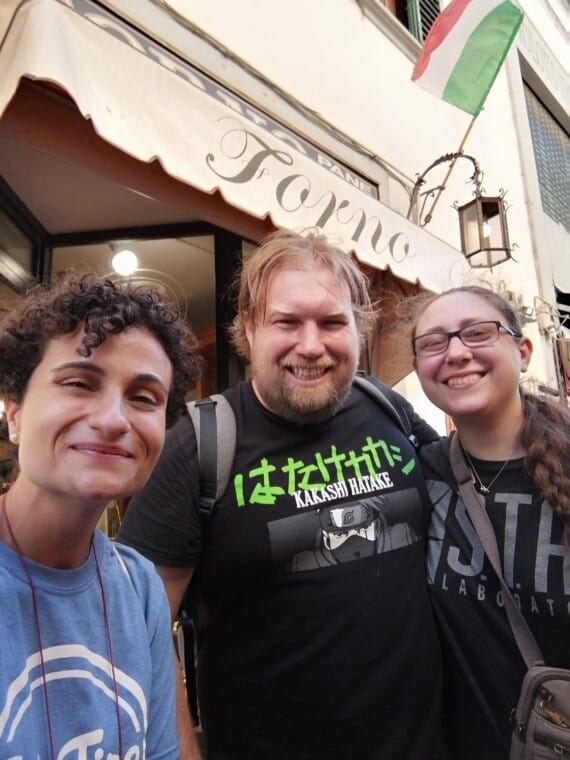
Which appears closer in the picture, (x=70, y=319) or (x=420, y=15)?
(x=70, y=319)

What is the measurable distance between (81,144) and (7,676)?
1.69 m

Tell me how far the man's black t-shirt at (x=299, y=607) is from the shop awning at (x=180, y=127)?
3.24 feet

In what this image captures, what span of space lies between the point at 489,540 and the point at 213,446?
2.56 ft

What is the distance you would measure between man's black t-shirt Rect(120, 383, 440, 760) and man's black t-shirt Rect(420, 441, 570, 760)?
0.24ft

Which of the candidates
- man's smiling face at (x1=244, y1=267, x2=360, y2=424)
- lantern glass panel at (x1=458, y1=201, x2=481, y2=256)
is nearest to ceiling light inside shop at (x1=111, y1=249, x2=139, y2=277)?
man's smiling face at (x1=244, y1=267, x2=360, y2=424)

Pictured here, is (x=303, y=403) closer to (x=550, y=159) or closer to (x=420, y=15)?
(x=420, y=15)

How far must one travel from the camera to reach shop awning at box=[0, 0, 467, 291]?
1.42 metres

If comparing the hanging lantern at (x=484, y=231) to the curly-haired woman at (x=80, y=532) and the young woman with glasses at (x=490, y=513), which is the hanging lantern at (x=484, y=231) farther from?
the curly-haired woman at (x=80, y=532)

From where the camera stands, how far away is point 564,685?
3.46ft

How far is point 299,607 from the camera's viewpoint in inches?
48.7

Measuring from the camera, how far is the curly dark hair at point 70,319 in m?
0.88

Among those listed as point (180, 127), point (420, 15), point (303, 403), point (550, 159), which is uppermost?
point (550, 159)

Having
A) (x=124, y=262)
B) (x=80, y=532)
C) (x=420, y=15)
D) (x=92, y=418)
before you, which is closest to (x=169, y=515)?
(x=80, y=532)

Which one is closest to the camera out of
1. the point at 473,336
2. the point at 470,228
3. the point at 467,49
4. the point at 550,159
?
the point at 473,336
